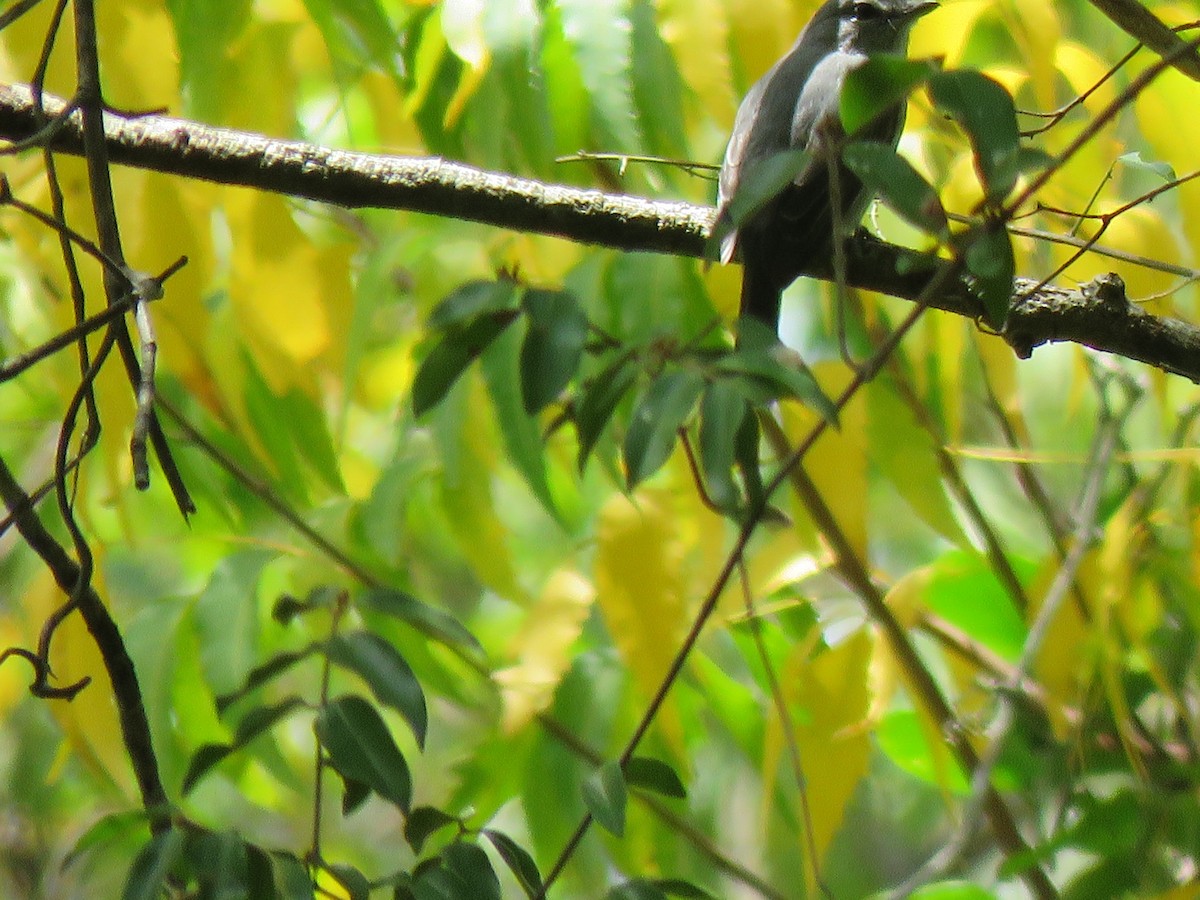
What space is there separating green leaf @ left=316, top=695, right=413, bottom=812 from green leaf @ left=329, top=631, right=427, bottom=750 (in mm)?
26

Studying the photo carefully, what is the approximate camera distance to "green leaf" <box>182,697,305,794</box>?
4.33 ft

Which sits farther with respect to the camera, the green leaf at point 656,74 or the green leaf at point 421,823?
the green leaf at point 656,74

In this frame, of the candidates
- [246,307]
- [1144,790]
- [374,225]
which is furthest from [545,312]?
[374,225]

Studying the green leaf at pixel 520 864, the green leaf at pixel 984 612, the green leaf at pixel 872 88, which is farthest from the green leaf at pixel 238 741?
the green leaf at pixel 984 612

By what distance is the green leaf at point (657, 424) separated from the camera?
1.33 m

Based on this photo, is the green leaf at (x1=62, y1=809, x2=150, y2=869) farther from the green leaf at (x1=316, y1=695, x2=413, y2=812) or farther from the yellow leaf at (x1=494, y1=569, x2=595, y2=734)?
the yellow leaf at (x1=494, y1=569, x2=595, y2=734)

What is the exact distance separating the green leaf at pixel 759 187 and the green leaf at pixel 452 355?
31 centimetres

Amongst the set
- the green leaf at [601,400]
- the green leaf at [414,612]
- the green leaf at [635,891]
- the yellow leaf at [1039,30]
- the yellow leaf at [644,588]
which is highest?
the yellow leaf at [1039,30]

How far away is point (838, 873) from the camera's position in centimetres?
575

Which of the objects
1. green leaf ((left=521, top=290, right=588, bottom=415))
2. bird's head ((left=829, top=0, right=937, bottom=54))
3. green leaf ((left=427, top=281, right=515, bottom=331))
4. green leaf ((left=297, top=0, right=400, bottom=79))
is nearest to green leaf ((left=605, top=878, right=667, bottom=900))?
green leaf ((left=521, top=290, right=588, bottom=415))

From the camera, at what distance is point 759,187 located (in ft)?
4.25

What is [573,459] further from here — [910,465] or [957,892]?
[957,892]

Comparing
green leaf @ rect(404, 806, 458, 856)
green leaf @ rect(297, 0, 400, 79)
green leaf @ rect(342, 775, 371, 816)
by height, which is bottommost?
green leaf @ rect(404, 806, 458, 856)

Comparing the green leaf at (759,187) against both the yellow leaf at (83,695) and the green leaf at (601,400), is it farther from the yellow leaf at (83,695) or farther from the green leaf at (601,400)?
the yellow leaf at (83,695)
